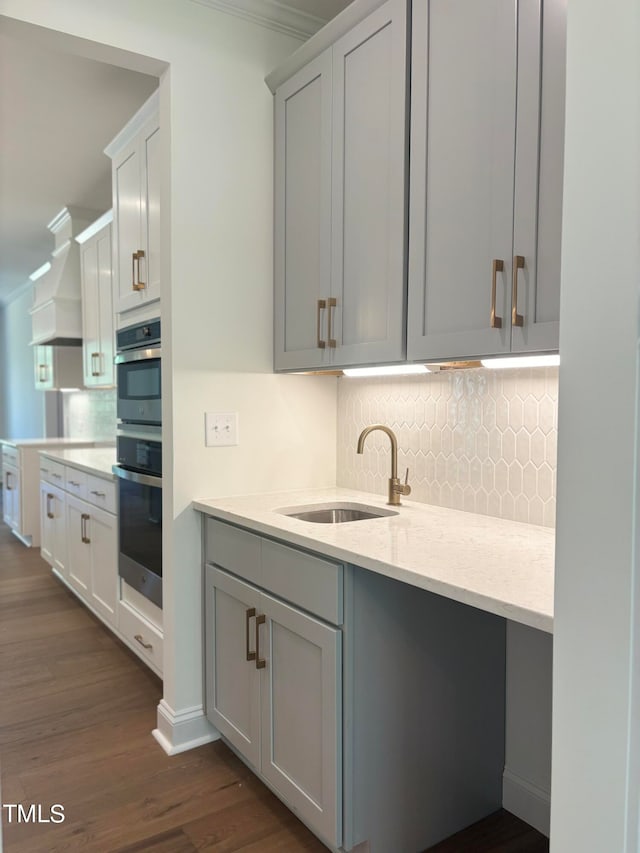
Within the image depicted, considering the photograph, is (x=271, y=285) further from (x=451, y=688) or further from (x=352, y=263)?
(x=451, y=688)

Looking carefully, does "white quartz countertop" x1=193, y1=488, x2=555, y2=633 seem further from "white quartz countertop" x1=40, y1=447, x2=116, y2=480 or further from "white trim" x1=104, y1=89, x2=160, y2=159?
"white trim" x1=104, y1=89, x2=160, y2=159

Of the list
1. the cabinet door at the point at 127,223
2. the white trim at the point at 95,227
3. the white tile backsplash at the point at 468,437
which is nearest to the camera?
the white tile backsplash at the point at 468,437

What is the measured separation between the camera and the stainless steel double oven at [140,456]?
2.45 m

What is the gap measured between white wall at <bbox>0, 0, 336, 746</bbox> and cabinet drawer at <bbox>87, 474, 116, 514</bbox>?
3.00 ft

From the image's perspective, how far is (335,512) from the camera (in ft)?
7.47

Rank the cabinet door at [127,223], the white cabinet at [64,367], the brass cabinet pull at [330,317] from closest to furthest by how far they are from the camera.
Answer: the brass cabinet pull at [330,317] → the cabinet door at [127,223] → the white cabinet at [64,367]

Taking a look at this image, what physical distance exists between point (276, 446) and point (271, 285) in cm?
63

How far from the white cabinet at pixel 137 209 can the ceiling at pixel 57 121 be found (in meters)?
0.34

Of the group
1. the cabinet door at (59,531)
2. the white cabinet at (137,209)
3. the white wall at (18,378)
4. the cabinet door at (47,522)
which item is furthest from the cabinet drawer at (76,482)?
the white wall at (18,378)

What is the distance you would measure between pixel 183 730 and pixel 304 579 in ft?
3.27

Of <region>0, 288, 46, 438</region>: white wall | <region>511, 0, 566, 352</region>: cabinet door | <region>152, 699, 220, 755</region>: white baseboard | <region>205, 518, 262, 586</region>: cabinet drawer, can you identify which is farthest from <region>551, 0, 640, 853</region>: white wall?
<region>0, 288, 46, 438</region>: white wall

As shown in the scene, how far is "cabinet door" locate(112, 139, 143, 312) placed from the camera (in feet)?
8.51

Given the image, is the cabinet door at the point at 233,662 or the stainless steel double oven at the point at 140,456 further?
the stainless steel double oven at the point at 140,456

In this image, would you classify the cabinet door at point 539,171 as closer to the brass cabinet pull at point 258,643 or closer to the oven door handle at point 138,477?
the brass cabinet pull at point 258,643
